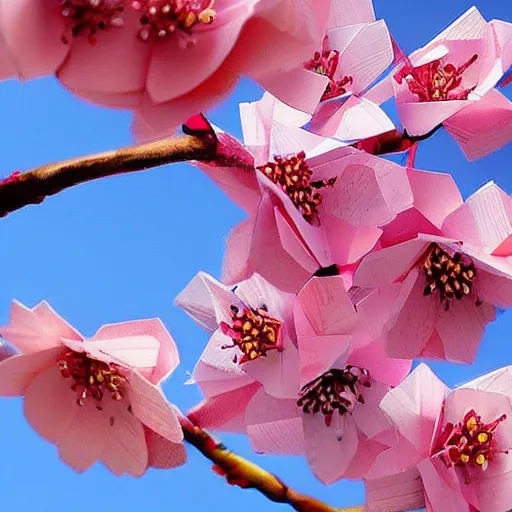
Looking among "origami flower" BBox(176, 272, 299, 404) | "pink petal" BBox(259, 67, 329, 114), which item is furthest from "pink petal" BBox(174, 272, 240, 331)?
"pink petal" BBox(259, 67, 329, 114)

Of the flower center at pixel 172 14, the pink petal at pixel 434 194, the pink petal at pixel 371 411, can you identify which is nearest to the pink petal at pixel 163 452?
the pink petal at pixel 371 411

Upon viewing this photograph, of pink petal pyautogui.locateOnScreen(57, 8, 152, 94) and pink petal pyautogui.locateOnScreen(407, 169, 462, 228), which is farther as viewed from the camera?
pink petal pyautogui.locateOnScreen(407, 169, 462, 228)

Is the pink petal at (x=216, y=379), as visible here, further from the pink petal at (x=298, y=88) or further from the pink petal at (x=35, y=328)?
the pink petal at (x=298, y=88)

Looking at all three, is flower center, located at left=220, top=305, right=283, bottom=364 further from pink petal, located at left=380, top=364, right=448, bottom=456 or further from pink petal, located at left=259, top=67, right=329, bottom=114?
pink petal, located at left=259, top=67, right=329, bottom=114

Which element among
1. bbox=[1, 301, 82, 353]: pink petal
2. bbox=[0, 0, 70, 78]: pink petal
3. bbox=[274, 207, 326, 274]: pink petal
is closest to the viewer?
bbox=[0, 0, 70, 78]: pink petal

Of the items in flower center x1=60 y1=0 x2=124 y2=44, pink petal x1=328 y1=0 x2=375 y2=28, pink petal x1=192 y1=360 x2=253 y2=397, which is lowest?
flower center x1=60 y1=0 x2=124 y2=44

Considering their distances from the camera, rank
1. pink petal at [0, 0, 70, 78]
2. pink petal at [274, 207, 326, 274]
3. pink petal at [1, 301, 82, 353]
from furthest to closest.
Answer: pink petal at [1, 301, 82, 353] < pink petal at [274, 207, 326, 274] < pink petal at [0, 0, 70, 78]

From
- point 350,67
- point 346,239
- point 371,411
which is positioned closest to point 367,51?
point 350,67

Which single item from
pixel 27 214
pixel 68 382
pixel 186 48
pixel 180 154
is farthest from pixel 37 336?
pixel 27 214
